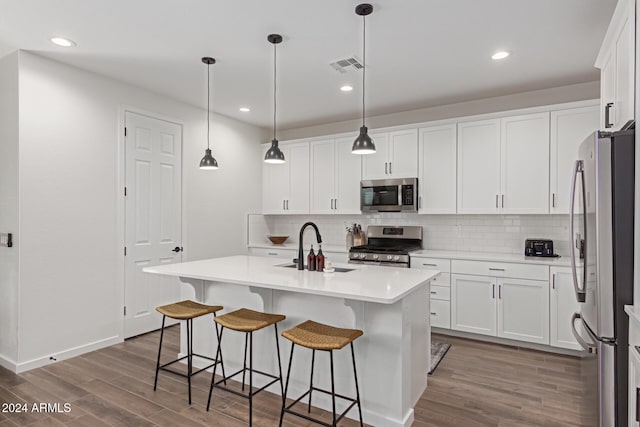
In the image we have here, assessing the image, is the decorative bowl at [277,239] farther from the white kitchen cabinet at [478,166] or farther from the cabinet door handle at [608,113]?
the cabinet door handle at [608,113]

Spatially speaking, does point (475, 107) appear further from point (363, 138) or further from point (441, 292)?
point (363, 138)

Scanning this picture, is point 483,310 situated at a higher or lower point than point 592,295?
lower

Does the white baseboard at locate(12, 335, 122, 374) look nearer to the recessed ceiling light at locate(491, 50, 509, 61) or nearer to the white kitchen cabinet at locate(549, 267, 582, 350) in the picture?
the white kitchen cabinet at locate(549, 267, 582, 350)

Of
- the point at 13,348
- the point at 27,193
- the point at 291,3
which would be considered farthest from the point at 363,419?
the point at 27,193

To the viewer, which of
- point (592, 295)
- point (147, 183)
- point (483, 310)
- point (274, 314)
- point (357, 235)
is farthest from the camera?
point (357, 235)

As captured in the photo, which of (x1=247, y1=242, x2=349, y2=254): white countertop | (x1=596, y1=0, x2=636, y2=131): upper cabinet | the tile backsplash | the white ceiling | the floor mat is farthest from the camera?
(x1=247, y1=242, x2=349, y2=254): white countertop

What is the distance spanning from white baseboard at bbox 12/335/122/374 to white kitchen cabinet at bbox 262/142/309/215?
9.09 ft

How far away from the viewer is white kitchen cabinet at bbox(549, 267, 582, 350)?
3.50 metres

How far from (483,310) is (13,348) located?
442 centimetres

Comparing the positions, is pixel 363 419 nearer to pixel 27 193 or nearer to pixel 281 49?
pixel 281 49

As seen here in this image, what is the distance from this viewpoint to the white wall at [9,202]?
10.5 feet

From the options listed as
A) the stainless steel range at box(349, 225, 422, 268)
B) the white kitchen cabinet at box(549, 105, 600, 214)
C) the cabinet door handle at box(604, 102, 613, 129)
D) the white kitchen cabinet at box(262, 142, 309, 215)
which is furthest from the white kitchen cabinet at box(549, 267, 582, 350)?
the white kitchen cabinet at box(262, 142, 309, 215)

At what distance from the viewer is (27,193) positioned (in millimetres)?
3213

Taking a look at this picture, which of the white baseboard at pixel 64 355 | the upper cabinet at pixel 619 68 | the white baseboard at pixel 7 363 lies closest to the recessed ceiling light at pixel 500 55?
the upper cabinet at pixel 619 68
